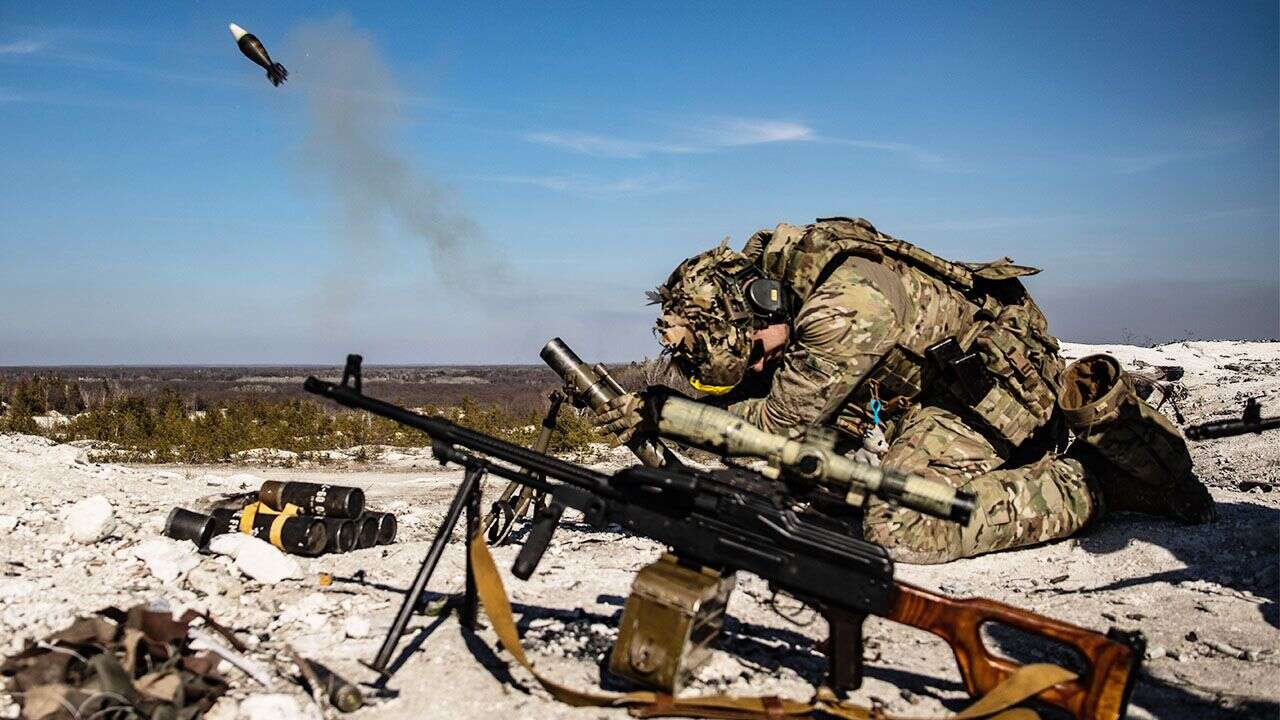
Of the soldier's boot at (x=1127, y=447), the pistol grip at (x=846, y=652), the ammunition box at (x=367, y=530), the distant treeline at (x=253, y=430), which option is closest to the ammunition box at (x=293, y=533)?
the ammunition box at (x=367, y=530)

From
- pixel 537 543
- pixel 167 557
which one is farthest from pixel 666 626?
pixel 167 557

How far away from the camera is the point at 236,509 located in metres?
6.46

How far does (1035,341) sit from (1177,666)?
9.56 ft

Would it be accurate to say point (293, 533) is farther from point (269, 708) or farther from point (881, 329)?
point (881, 329)

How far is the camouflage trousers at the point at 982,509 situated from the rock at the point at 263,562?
4.16 m

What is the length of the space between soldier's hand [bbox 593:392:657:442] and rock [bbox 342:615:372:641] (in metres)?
2.04

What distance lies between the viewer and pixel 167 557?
5.59 meters

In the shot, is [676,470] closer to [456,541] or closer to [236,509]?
[456,541]

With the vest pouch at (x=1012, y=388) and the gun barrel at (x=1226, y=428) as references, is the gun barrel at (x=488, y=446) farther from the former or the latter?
the vest pouch at (x=1012, y=388)

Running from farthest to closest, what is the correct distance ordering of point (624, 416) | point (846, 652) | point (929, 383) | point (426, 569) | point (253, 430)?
1. point (253, 430)
2. point (929, 383)
3. point (624, 416)
4. point (426, 569)
5. point (846, 652)

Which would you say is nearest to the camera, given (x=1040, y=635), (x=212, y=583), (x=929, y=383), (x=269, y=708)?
(x=1040, y=635)

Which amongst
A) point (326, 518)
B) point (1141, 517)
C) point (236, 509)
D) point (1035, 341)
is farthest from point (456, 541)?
point (1141, 517)

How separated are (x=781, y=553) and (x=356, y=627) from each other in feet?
8.17

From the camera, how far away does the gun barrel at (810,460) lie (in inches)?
145
